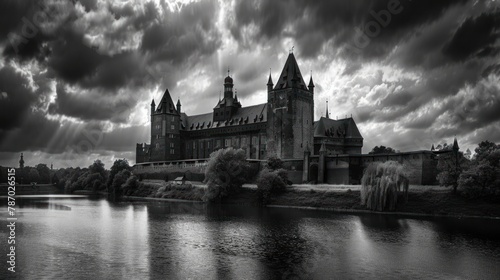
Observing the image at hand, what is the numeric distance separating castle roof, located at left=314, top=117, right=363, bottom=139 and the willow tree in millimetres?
30489

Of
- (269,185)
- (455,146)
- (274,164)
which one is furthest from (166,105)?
(455,146)

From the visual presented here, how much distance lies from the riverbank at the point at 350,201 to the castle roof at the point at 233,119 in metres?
18.3

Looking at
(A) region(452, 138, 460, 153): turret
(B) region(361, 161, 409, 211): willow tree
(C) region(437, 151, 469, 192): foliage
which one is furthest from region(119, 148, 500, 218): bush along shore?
(A) region(452, 138, 460, 153): turret

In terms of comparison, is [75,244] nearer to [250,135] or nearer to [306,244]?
[306,244]

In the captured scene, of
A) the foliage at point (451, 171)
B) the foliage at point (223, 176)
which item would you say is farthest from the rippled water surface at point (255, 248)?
the foliage at point (223, 176)

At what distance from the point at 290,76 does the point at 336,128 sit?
14.7m

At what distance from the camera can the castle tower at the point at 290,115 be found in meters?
63.2

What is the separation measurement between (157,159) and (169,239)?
53.3 meters

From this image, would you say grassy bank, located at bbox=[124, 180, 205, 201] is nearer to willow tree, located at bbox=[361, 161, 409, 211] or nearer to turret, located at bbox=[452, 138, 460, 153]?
willow tree, located at bbox=[361, 161, 409, 211]

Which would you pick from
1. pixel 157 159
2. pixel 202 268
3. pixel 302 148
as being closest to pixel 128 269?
pixel 202 268

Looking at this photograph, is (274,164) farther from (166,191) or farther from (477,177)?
(477,177)

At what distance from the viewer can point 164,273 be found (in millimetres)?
17672

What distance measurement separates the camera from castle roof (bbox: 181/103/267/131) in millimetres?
71000

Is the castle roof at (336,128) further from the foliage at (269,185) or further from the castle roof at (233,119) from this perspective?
the foliage at (269,185)
